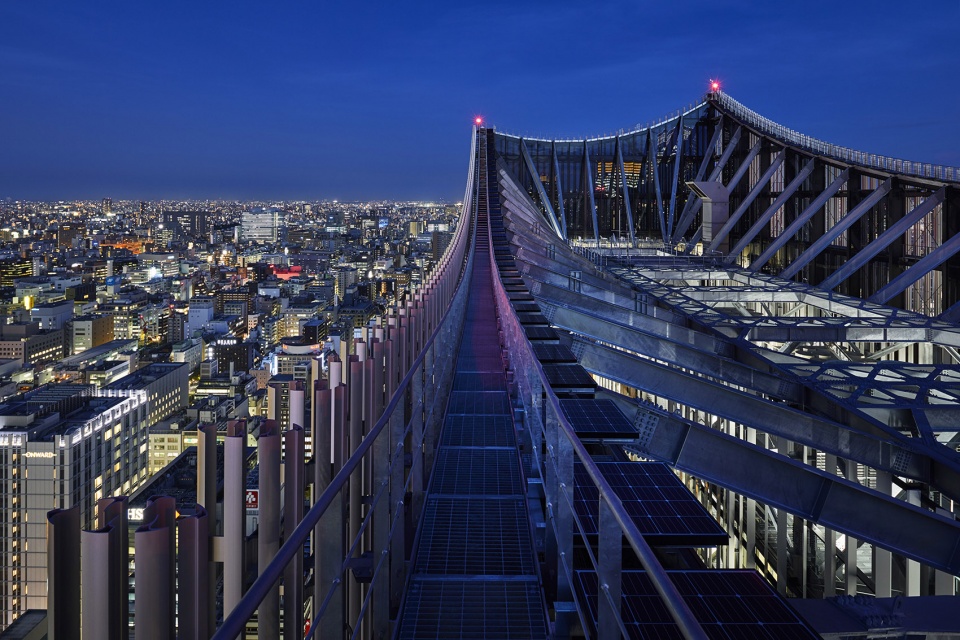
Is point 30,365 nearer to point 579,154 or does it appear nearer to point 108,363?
point 108,363

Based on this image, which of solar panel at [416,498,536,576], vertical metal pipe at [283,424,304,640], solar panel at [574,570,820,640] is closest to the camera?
vertical metal pipe at [283,424,304,640]

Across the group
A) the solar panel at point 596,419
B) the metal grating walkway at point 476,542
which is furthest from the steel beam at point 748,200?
the solar panel at point 596,419

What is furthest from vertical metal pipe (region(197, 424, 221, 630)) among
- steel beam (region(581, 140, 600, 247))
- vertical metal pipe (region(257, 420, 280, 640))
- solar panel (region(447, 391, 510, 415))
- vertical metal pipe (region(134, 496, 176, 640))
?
steel beam (region(581, 140, 600, 247))

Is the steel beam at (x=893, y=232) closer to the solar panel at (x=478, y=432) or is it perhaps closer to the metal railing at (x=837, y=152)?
the metal railing at (x=837, y=152)

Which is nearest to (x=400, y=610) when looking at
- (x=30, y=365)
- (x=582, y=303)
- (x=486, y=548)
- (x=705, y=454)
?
(x=486, y=548)

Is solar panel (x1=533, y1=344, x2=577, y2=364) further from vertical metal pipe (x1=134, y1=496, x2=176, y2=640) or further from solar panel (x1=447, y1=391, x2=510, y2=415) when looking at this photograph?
vertical metal pipe (x1=134, y1=496, x2=176, y2=640)

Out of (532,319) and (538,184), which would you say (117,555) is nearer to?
(532,319)

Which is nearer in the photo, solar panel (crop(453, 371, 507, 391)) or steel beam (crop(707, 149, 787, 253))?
solar panel (crop(453, 371, 507, 391))
